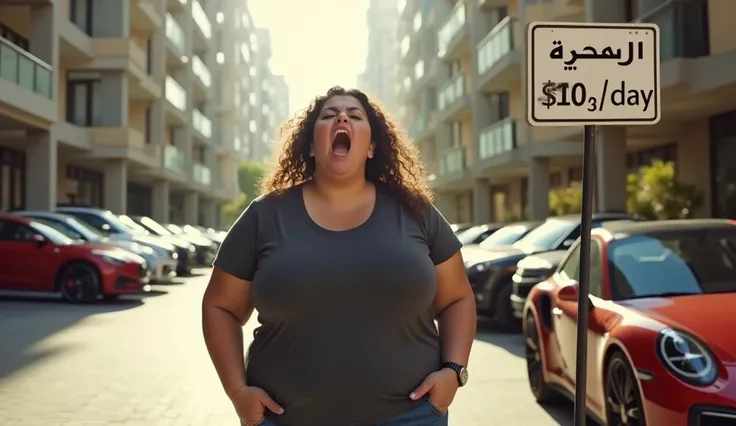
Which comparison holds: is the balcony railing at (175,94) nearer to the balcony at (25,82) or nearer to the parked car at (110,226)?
the balcony at (25,82)

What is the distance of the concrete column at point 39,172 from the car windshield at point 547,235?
49.9ft

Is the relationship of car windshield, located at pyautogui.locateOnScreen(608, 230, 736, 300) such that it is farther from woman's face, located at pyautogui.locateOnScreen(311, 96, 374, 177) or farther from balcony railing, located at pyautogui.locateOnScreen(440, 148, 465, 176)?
balcony railing, located at pyautogui.locateOnScreen(440, 148, 465, 176)

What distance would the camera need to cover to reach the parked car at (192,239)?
81.9ft

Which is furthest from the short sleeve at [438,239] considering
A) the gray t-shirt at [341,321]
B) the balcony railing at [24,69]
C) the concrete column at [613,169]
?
the balcony railing at [24,69]

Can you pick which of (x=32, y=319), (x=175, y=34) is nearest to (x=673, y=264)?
(x=32, y=319)

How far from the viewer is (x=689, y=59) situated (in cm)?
1719

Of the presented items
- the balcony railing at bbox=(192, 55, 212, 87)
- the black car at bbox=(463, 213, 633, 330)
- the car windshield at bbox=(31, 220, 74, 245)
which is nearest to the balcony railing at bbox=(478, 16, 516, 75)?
the car windshield at bbox=(31, 220, 74, 245)

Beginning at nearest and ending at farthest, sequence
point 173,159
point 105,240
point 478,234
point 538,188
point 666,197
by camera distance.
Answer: point 666,197, point 105,240, point 478,234, point 538,188, point 173,159

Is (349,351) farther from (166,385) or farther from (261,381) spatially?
(166,385)

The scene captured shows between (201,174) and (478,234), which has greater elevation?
(201,174)

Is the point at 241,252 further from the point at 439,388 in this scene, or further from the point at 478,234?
the point at 478,234

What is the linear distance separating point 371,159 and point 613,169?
772 inches

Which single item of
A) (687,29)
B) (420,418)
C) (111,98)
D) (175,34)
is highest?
(175,34)

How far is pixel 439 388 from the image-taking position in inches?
108
